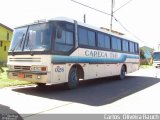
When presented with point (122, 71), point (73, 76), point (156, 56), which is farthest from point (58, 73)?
point (156, 56)

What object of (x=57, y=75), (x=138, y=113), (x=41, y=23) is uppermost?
(x=41, y=23)

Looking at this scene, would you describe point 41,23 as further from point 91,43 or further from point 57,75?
point 91,43

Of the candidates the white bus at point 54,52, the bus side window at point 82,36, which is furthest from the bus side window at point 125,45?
the bus side window at point 82,36

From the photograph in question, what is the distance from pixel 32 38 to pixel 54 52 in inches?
45.2

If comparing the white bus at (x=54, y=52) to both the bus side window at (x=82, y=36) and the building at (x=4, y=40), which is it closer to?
the bus side window at (x=82, y=36)

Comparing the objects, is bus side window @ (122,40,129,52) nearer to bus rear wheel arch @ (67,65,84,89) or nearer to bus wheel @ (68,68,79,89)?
bus rear wheel arch @ (67,65,84,89)

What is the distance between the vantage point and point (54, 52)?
33.6ft

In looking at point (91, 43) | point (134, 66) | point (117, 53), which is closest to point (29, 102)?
point (91, 43)

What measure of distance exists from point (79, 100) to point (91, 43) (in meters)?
5.11

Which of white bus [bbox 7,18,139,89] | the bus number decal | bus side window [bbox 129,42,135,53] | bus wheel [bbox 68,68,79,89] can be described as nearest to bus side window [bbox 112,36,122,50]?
bus side window [bbox 129,42,135,53]

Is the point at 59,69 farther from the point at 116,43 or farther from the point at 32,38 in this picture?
the point at 116,43

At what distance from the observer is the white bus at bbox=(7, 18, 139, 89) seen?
1011 centimetres

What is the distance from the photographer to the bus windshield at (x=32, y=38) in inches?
403

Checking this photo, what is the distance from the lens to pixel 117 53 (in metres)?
17.3
